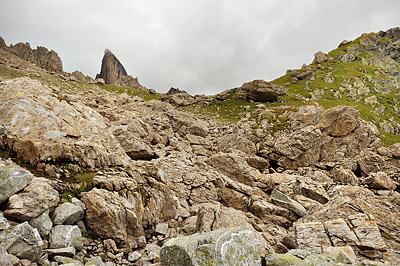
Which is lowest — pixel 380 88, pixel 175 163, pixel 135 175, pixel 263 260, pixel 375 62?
pixel 263 260

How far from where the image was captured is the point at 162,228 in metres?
15.4

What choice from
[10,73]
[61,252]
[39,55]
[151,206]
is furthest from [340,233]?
[39,55]

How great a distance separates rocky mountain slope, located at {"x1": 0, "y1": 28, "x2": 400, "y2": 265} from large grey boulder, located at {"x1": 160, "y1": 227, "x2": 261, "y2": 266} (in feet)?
0.17

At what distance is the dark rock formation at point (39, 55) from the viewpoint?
136 m

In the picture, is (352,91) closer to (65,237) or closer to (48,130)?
(48,130)

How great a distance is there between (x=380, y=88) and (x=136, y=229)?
142 meters

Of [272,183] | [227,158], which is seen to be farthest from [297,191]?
[227,158]

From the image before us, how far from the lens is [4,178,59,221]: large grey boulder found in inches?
358

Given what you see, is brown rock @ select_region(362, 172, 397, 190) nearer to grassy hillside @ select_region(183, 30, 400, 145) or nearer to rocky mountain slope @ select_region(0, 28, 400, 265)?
rocky mountain slope @ select_region(0, 28, 400, 265)

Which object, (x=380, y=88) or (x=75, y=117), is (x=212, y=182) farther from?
(x=380, y=88)

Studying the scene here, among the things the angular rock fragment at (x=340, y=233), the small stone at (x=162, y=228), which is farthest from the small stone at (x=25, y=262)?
the angular rock fragment at (x=340, y=233)

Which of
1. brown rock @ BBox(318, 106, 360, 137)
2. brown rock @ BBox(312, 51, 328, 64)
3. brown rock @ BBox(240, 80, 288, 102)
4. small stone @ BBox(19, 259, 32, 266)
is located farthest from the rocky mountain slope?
brown rock @ BBox(312, 51, 328, 64)

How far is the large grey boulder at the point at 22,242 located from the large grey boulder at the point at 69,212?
2.08 metres

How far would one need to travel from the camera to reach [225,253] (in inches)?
344
